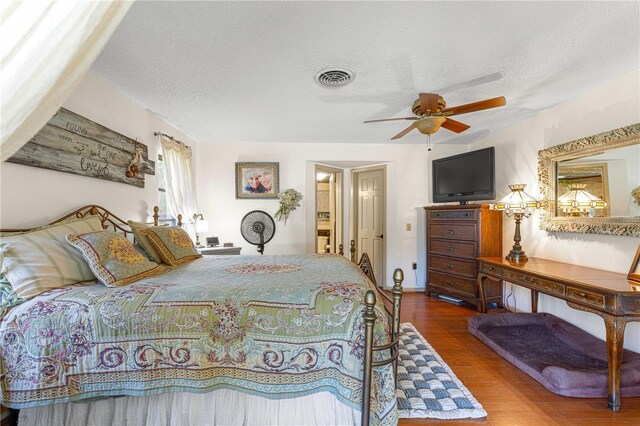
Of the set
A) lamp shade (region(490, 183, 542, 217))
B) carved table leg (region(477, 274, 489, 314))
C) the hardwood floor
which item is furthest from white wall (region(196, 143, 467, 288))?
the hardwood floor

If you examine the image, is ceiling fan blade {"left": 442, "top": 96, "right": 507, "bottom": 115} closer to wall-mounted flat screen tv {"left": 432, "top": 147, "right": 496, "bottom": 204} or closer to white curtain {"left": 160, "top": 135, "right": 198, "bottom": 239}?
wall-mounted flat screen tv {"left": 432, "top": 147, "right": 496, "bottom": 204}

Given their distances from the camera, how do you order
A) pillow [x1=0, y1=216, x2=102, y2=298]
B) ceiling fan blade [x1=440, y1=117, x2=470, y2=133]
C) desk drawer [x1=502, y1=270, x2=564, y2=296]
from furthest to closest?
ceiling fan blade [x1=440, y1=117, x2=470, y2=133]
desk drawer [x1=502, y1=270, x2=564, y2=296]
pillow [x1=0, y1=216, x2=102, y2=298]

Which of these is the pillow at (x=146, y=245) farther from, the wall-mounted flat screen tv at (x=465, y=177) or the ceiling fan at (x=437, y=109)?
the wall-mounted flat screen tv at (x=465, y=177)

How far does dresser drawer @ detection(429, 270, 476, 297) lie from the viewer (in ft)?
11.5

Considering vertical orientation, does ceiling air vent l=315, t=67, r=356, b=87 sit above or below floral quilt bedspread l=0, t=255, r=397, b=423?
above

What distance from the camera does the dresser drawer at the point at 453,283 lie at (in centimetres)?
350

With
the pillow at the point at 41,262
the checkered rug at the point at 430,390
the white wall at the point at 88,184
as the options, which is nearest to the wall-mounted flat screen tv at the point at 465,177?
the checkered rug at the point at 430,390

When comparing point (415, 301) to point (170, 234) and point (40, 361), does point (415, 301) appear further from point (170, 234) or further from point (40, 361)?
point (40, 361)

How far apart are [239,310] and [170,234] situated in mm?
1426

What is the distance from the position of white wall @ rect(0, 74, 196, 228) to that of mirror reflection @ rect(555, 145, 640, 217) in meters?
4.10

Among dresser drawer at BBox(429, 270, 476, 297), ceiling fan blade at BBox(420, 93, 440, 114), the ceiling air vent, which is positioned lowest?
dresser drawer at BBox(429, 270, 476, 297)

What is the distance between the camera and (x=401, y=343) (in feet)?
8.32

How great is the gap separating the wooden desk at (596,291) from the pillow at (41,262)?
3266 millimetres

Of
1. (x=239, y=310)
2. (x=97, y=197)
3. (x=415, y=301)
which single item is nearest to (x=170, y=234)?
(x=97, y=197)
